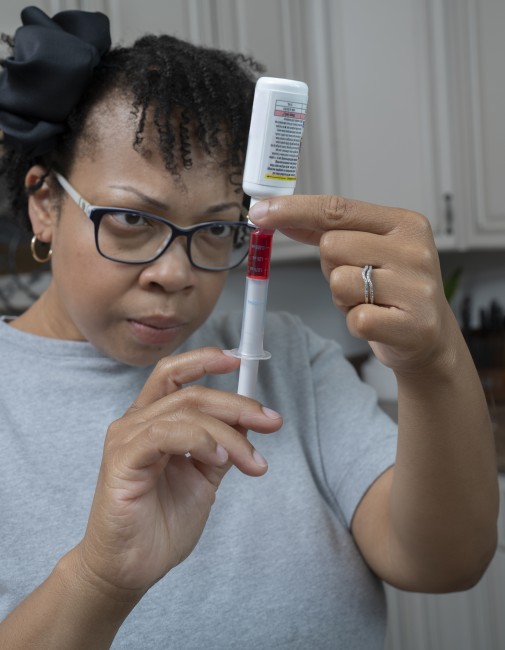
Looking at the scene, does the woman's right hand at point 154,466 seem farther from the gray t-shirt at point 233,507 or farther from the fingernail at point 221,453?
the gray t-shirt at point 233,507

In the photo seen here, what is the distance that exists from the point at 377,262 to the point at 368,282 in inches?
0.8

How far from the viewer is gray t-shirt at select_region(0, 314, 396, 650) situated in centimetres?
93

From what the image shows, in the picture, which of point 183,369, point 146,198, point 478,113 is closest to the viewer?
point 183,369

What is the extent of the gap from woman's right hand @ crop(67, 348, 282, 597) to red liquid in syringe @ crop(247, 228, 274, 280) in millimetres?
93

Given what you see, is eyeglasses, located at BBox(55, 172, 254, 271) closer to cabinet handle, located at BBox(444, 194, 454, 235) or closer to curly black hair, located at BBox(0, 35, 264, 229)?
curly black hair, located at BBox(0, 35, 264, 229)

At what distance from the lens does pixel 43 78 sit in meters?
0.96

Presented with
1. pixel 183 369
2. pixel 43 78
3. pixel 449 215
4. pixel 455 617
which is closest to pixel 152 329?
pixel 183 369

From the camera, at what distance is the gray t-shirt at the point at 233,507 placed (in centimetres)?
93

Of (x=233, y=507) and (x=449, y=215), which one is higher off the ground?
(x=233, y=507)

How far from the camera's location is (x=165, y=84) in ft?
3.14

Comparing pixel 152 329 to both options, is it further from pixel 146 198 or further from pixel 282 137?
pixel 282 137

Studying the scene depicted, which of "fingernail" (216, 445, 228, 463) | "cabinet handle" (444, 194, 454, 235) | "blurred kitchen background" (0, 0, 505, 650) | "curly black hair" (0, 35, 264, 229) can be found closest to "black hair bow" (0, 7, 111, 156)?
"curly black hair" (0, 35, 264, 229)

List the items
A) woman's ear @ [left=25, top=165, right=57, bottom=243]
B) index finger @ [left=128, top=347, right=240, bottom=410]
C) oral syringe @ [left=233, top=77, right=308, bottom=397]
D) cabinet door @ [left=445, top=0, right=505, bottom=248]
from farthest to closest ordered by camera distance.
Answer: cabinet door @ [left=445, top=0, right=505, bottom=248] → woman's ear @ [left=25, top=165, right=57, bottom=243] → index finger @ [left=128, top=347, right=240, bottom=410] → oral syringe @ [left=233, top=77, right=308, bottom=397]

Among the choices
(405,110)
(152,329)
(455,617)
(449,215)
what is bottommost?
(455,617)
